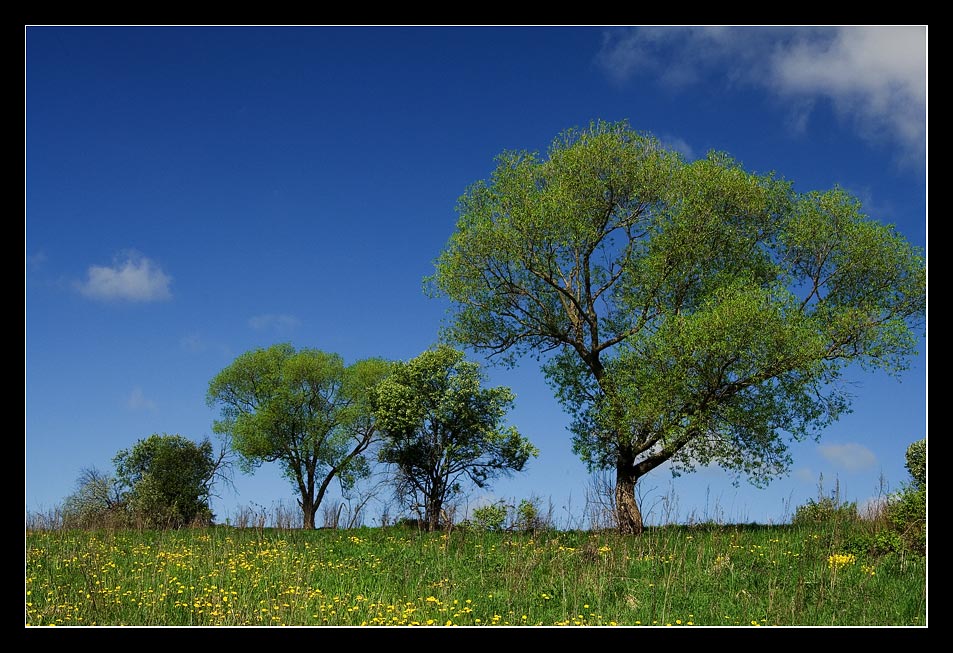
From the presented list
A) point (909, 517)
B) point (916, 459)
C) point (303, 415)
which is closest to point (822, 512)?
point (909, 517)

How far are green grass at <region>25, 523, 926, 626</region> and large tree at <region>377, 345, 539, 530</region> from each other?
10.0m

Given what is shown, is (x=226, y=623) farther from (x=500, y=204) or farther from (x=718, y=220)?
(x=718, y=220)

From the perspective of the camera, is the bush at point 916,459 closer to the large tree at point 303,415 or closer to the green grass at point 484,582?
the green grass at point 484,582

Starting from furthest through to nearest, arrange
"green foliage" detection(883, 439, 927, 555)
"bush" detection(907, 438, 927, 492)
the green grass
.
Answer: "bush" detection(907, 438, 927, 492)
"green foliage" detection(883, 439, 927, 555)
the green grass

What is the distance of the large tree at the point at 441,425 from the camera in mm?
25750

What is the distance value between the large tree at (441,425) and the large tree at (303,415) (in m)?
6.09

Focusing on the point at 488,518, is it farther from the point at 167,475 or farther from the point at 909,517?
the point at 167,475

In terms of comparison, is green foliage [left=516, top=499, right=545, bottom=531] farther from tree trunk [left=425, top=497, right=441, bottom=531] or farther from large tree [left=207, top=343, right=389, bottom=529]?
large tree [left=207, top=343, right=389, bottom=529]

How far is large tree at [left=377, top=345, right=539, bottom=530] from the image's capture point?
25750mm

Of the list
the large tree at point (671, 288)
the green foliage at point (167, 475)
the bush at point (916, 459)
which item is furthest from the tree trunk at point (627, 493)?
the green foliage at point (167, 475)

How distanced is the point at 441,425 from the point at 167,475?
1403 cm

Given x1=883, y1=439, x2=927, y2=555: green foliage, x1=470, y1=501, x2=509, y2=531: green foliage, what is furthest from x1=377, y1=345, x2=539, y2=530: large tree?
x1=883, y1=439, x2=927, y2=555: green foliage

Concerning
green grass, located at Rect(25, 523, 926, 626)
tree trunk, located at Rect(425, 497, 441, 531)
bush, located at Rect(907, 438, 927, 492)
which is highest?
bush, located at Rect(907, 438, 927, 492)
